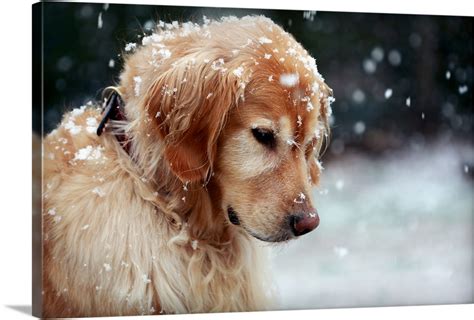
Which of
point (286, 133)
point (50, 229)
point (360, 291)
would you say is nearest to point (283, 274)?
point (360, 291)

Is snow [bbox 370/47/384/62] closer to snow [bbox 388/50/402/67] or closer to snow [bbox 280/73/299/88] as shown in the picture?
snow [bbox 388/50/402/67]

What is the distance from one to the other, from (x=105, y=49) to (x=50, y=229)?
1149 millimetres

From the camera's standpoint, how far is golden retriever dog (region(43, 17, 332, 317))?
4.75 m

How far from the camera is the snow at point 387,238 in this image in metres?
5.57

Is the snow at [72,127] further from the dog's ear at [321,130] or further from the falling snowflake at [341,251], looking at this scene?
the falling snowflake at [341,251]

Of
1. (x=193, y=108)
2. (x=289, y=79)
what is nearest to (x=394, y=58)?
(x=289, y=79)

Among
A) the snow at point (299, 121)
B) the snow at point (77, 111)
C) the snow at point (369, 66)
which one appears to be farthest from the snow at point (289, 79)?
the snow at point (77, 111)

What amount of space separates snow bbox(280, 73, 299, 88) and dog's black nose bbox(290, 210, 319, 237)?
754mm

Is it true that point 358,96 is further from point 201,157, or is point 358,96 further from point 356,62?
point 201,157

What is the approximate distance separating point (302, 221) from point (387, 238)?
119 centimetres

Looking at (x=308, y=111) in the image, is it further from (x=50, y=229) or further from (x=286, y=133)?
(x=50, y=229)

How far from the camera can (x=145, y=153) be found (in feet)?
15.8

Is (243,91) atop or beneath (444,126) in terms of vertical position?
atop

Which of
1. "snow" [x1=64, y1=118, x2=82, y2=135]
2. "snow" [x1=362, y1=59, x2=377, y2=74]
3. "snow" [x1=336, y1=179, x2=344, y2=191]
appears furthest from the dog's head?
"snow" [x1=362, y1=59, x2=377, y2=74]
